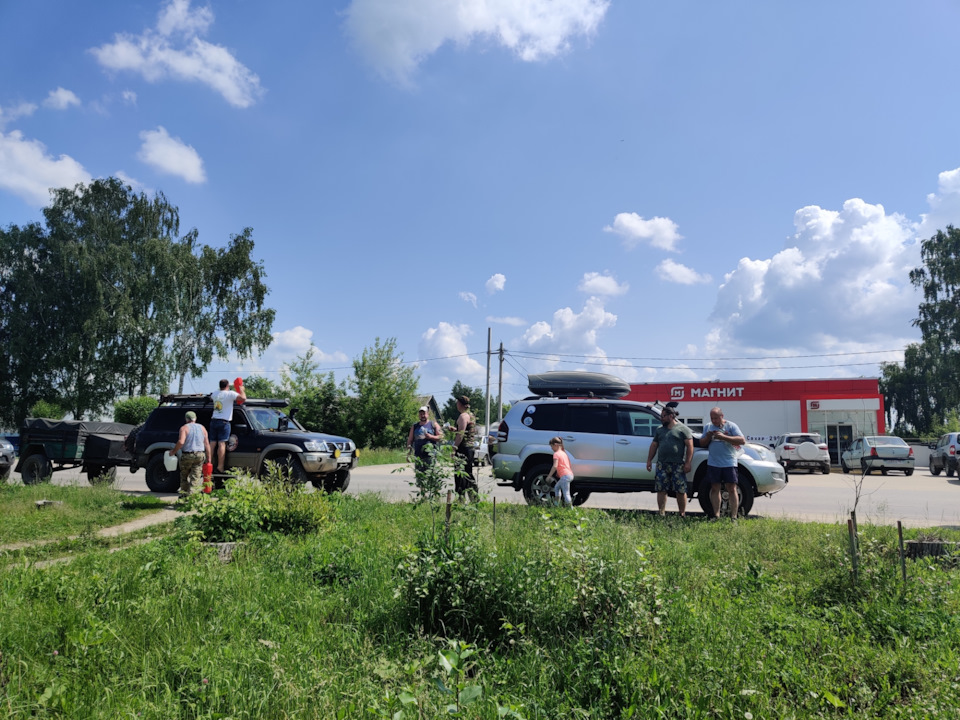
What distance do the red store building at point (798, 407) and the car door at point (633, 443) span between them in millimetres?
24521

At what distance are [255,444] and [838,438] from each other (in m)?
32.6

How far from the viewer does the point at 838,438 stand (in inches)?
1319

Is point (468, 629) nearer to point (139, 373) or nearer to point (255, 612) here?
point (255, 612)

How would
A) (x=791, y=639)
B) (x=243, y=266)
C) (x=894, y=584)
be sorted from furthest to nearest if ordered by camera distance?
(x=243, y=266) → (x=894, y=584) → (x=791, y=639)

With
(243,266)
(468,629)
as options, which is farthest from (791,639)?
(243,266)

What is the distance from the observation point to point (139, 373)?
3491 centimetres

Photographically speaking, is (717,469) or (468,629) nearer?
(468,629)

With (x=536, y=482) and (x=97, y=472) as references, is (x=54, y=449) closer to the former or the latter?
(x=97, y=472)

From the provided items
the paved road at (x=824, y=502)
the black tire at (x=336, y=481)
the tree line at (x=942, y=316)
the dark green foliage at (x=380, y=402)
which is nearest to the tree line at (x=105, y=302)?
the dark green foliage at (x=380, y=402)

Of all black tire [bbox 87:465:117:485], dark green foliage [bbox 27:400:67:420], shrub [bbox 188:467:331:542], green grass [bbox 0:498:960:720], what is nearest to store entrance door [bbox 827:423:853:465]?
green grass [bbox 0:498:960:720]

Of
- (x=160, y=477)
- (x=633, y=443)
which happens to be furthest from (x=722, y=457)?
(x=160, y=477)

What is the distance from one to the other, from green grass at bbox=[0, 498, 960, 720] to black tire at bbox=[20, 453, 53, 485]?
1084 cm

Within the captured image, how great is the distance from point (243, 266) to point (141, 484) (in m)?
23.6

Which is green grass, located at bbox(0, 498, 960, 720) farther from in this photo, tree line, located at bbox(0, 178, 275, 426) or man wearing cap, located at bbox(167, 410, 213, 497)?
tree line, located at bbox(0, 178, 275, 426)
